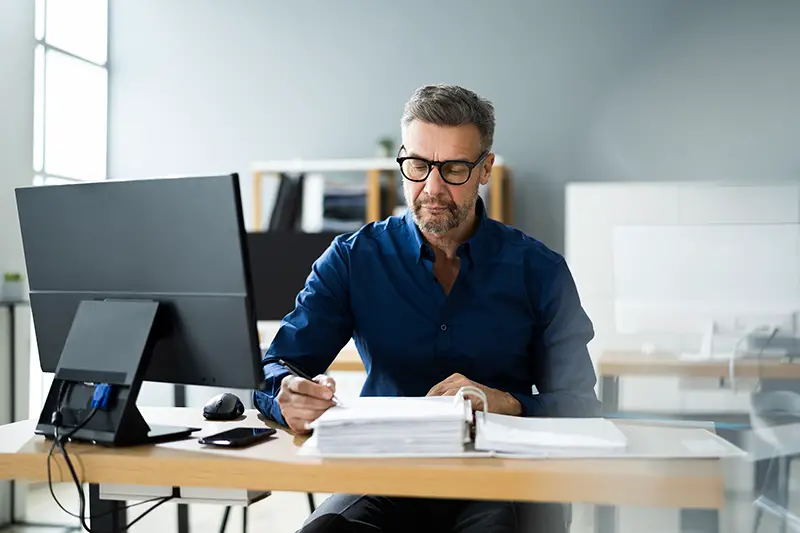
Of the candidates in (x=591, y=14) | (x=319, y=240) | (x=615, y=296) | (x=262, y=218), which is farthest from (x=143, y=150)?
(x=615, y=296)

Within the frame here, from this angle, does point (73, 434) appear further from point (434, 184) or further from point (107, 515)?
point (434, 184)

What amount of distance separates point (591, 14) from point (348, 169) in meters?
1.10

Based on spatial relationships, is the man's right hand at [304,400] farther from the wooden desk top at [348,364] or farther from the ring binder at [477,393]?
the wooden desk top at [348,364]

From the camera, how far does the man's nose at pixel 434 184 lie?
117cm

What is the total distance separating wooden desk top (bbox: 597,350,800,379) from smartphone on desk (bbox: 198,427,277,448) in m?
0.50

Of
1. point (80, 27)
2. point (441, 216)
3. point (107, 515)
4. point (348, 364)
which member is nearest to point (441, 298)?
point (441, 216)

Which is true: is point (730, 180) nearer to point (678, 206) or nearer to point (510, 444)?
point (678, 206)

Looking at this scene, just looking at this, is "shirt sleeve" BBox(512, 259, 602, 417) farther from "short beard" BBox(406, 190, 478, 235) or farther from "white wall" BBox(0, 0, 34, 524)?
"white wall" BBox(0, 0, 34, 524)

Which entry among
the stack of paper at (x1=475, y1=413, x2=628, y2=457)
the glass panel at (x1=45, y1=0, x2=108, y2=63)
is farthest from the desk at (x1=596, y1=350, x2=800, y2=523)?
the glass panel at (x1=45, y1=0, x2=108, y2=63)

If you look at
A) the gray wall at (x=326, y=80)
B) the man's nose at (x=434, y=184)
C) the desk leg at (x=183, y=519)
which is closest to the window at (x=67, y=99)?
the gray wall at (x=326, y=80)

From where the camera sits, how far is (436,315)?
128 cm

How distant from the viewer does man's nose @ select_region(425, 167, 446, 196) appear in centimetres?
117

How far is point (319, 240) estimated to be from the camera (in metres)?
2.44

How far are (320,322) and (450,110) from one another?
0.37 m
